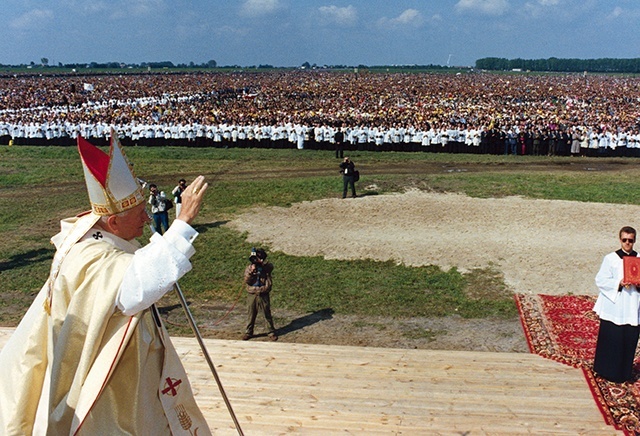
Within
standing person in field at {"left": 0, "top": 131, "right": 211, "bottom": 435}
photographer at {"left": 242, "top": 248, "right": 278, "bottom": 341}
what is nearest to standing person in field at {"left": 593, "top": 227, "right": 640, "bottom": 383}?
photographer at {"left": 242, "top": 248, "right": 278, "bottom": 341}

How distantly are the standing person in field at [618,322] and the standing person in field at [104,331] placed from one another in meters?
5.16

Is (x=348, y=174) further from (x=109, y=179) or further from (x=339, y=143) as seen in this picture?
(x=109, y=179)

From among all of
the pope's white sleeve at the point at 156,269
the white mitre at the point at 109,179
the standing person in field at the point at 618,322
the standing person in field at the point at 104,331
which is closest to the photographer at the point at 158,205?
the standing person in field at the point at 618,322

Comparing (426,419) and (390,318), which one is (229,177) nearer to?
(390,318)

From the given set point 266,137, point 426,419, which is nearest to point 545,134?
point 266,137

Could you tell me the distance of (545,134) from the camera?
27719 millimetres

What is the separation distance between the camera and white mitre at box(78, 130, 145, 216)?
3348mm

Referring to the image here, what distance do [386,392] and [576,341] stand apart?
3.81 metres

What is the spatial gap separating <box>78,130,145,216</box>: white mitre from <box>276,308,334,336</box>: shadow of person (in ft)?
20.7

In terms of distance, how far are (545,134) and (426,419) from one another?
24644 mm

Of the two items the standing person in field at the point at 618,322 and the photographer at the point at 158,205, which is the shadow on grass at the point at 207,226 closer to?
the photographer at the point at 158,205

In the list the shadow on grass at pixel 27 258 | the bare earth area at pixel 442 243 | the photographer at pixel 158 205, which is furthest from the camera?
the photographer at pixel 158 205

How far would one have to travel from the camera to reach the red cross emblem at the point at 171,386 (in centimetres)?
362

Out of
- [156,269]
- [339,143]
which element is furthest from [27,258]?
[339,143]
